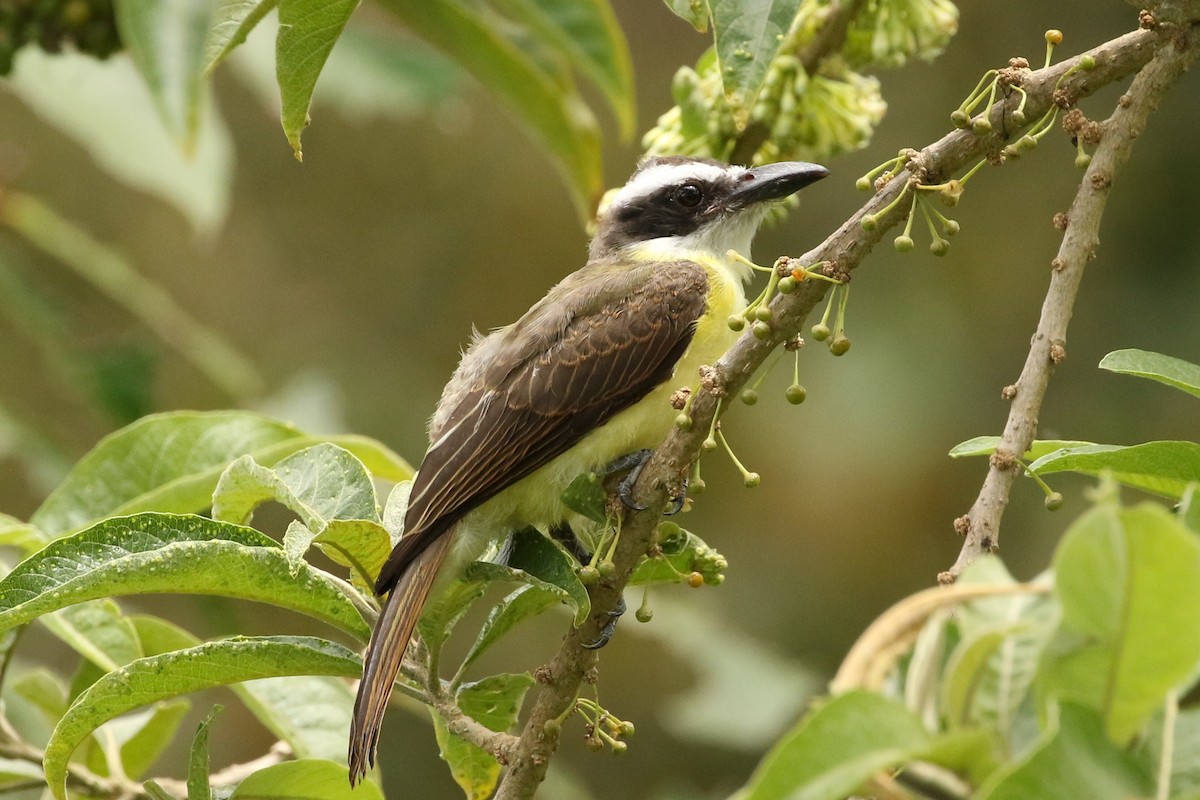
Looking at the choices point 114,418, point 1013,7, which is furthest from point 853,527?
point 114,418

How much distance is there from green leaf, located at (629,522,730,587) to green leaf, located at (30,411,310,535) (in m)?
0.81

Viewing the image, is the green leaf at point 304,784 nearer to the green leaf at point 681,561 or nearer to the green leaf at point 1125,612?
the green leaf at point 681,561

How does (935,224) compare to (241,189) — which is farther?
(241,189)

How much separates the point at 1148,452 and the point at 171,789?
1.64 meters

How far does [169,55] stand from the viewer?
295 cm

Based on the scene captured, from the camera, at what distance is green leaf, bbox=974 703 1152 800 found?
1.00 metres

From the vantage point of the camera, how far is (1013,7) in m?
6.41

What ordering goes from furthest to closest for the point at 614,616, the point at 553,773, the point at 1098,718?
the point at 553,773
the point at 614,616
the point at 1098,718

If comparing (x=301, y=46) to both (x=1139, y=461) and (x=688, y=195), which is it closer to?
(x=1139, y=461)

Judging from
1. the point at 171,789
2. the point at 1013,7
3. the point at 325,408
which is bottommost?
the point at 171,789

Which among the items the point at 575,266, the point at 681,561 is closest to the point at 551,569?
the point at 681,561

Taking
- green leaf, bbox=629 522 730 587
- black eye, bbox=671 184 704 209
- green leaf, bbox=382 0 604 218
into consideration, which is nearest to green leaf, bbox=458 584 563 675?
green leaf, bbox=629 522 730 587

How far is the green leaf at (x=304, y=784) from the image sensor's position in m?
1.91

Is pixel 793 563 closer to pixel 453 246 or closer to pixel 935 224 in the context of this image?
pixel 453 246
